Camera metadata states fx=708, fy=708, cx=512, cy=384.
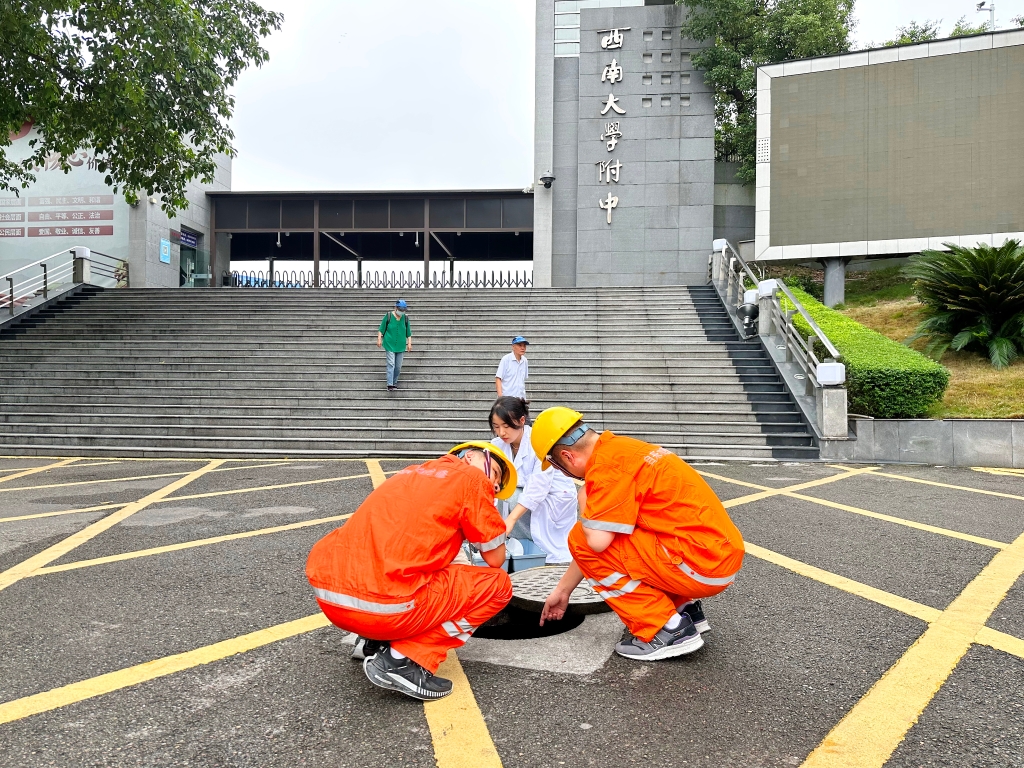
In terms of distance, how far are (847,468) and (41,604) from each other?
9199mm

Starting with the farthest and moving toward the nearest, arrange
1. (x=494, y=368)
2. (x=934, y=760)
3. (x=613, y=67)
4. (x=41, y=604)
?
(x=613, y=67) → (x=494, y=368) → (x=41, y=604) → (x=934, y=760)

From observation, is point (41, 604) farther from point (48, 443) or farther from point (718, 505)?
point (48, 443)

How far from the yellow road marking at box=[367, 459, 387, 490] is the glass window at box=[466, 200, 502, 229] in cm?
1602

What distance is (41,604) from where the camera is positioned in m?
3.94

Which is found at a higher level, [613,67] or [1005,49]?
[613,67]

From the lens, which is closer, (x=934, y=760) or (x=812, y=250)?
(x=934, y=760)

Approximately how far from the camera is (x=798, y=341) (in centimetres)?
1202

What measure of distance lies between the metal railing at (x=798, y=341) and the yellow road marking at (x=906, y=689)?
6.24 metres

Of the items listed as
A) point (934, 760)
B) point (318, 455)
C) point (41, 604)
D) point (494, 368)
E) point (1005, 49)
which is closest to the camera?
point (934, 760)

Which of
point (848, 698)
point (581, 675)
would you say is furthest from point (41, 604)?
point (848, 698)

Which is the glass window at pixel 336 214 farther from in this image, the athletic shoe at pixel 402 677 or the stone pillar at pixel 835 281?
the athletic shoe at pixel 402 677

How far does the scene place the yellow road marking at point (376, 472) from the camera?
8.34 meters

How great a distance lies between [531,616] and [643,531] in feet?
2.82

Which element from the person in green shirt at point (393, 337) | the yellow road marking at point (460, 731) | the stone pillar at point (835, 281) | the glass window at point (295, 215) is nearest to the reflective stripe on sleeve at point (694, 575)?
the yellow road marking at point (460, 731)
